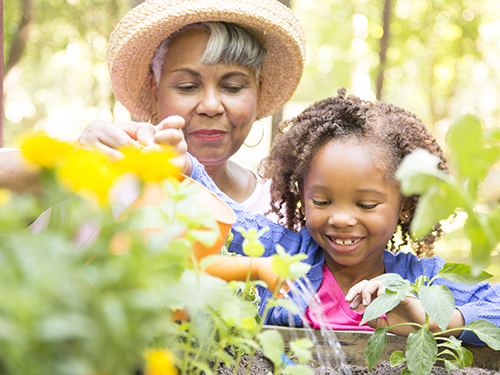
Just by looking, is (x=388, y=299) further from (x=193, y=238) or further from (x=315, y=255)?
(x=315, y=255)

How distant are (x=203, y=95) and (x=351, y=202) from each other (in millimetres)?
869

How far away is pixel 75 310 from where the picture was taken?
373 millimetres

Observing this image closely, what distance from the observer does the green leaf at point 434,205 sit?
0.53m

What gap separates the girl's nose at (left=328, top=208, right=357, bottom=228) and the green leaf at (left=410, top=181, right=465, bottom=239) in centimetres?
101

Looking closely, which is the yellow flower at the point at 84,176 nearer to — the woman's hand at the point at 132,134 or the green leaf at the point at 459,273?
the woman's hand at the point at 132,134

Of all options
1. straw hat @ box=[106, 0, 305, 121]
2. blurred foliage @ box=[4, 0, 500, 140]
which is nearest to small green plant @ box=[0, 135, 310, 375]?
straw hat @ box=[106, 0, 305, 121]

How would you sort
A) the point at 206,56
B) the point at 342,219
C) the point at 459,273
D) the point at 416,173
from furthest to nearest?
the point at 206,56
the point at 342,219
the point at 459,273
the point at 416,173

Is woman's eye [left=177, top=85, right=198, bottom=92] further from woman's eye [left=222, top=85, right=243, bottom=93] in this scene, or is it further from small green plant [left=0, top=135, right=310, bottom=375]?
small green plant [left=0, top=135, right=310, bottom=375]

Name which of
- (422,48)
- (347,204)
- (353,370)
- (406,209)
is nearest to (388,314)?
(353,370)

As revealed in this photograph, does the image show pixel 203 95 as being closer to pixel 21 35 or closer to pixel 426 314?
pixel 426 314

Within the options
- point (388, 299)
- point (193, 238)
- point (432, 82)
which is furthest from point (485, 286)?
point (432, 82)

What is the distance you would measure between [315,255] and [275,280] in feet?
3.77

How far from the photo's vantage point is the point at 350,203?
5.24 feet

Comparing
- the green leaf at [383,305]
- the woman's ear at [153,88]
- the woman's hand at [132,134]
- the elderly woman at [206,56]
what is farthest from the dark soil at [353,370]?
the woman's ear at [153,88]
